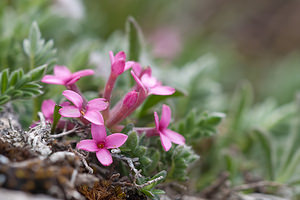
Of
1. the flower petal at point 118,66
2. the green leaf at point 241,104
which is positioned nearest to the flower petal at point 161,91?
the flower petal at point 118,66

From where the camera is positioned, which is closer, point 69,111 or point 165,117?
point 69,111

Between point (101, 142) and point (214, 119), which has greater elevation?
point (214, 119)

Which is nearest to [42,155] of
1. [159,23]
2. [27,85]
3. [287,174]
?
[27,85]

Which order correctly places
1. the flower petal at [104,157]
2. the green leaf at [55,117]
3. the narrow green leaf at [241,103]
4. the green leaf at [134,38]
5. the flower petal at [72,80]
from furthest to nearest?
1. the narrow green leaf at [241,103]
2. the green leaf at [134,38]
3. the flower petal at [72,80]
4. the green leaf at [55,117]
5. the flower petal at [104,157]

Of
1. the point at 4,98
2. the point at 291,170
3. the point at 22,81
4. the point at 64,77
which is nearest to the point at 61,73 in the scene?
the point at 64,77

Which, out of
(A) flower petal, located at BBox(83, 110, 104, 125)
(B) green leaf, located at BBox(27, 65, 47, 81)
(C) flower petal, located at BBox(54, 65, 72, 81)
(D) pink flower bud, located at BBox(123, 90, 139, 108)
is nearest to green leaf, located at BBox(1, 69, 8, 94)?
(B) green leaf, located at BBox(27, 65, 47, 81)

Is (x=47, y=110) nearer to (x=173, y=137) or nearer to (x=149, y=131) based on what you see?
(x=149, y=131)

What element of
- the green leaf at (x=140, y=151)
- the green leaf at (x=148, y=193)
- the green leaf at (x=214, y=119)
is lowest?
the green leaf at (x=148, y=193)

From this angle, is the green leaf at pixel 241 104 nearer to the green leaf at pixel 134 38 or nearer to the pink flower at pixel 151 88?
the green leaf at pixel 134 38
